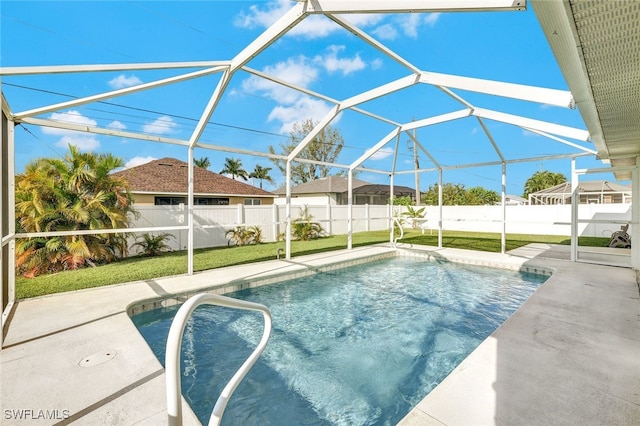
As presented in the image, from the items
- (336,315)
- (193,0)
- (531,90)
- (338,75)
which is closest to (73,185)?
(193,0)

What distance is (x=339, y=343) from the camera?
415 centimetres

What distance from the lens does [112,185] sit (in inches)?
326

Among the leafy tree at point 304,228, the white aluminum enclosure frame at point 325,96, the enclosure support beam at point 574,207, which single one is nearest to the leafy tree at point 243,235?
the leafy tree at point 304,228

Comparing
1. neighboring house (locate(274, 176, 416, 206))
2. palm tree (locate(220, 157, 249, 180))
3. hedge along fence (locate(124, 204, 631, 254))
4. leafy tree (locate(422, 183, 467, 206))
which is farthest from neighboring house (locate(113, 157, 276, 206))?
palm tree (locate(220, 157, 249, 180))

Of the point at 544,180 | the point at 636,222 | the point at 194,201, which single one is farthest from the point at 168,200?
the point at 544,180

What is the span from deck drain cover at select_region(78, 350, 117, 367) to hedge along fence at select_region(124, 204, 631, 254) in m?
4.85

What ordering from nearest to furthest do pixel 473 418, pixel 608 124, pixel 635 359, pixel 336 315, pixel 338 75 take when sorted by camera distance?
1. pixel 473 418
2. pixel 635 359
3. pixel 608 124
4. pixel 336 315
5. pixel 338 75

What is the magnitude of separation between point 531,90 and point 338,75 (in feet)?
62.9

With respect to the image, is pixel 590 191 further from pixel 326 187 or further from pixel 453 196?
pixel 326 187

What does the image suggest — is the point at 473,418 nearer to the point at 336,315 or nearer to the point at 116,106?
the point at 336,315

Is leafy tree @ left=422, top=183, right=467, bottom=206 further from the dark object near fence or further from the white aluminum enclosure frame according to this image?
the white aluminum enclosure frame

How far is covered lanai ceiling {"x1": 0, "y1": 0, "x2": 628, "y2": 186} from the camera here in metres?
2.10

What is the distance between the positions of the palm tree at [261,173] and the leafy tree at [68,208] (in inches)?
1220

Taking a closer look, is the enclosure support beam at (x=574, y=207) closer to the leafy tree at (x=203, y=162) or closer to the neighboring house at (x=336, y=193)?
the neighboring house at (x=336, y=193)
